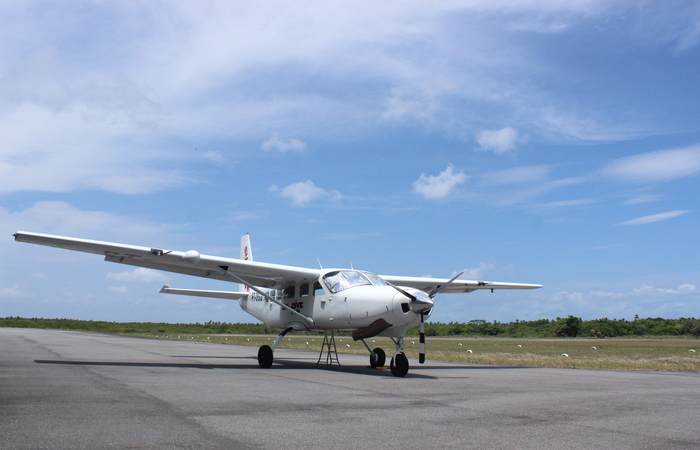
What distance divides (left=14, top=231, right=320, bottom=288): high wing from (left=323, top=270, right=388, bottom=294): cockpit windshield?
0.88m

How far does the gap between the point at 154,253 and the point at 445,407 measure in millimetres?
10322

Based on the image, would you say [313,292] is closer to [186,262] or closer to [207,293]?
[186,262]

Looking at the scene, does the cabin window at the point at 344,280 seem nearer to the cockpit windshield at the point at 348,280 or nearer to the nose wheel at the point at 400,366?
the cockpit windshield at the point at 348,280

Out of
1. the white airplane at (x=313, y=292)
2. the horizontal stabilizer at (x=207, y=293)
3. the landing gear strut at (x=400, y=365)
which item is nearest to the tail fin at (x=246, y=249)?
the horizontal stabilizer at (x=207, y=293)

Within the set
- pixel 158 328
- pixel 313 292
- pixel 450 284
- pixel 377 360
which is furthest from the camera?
pixel 158 328

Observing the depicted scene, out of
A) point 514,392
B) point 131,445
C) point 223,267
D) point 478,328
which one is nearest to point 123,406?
point 131,445

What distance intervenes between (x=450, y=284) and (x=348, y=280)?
653cm

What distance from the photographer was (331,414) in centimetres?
702

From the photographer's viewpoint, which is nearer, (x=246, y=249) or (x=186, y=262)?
(x=186, y=262)

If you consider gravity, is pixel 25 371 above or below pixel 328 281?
below

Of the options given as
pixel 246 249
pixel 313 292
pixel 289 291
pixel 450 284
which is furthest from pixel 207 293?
pixel 450 284

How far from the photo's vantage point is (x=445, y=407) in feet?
26.2

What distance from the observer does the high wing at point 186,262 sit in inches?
572

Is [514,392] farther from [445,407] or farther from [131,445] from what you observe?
[131,445]
